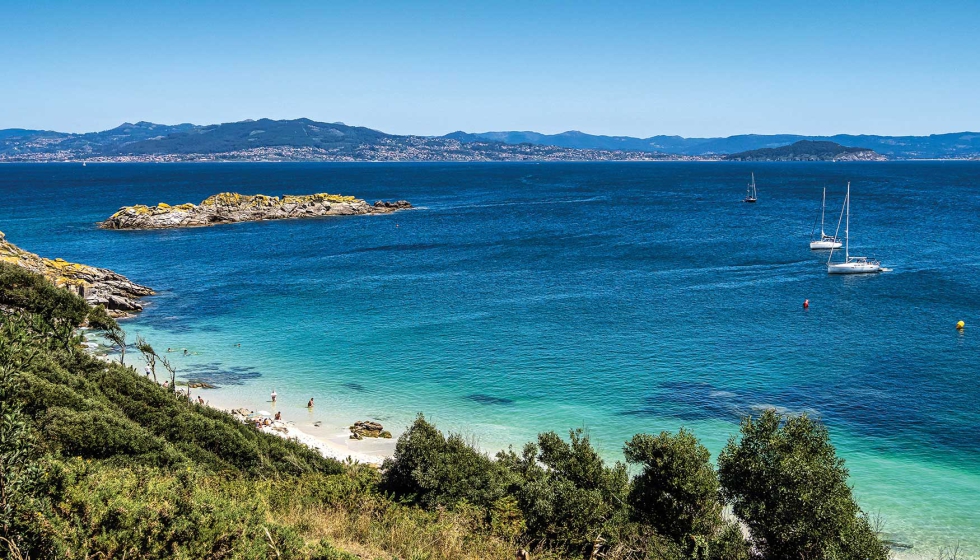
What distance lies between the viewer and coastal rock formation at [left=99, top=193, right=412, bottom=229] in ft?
343

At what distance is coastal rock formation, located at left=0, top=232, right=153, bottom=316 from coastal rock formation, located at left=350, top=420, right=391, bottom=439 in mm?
29488

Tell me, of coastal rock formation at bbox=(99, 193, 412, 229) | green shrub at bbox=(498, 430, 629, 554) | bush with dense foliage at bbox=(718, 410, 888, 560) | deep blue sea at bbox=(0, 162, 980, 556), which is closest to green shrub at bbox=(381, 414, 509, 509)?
green shrub at bbox=(498, 430, 629, 554)

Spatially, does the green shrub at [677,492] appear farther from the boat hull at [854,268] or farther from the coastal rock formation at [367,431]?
the boat hull at [854,268]

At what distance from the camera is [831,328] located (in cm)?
4872

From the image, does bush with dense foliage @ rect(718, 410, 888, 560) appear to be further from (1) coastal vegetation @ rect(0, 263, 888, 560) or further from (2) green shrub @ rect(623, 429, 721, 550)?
(2) green shrub @ rect(623, 429, 721, 550)

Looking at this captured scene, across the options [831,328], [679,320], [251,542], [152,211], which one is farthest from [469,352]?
[152,211]

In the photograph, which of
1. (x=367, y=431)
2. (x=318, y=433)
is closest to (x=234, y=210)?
(x=318, y=433)

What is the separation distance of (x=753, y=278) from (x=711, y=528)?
51661mm

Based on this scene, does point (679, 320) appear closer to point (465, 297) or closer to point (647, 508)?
point (465, 297)

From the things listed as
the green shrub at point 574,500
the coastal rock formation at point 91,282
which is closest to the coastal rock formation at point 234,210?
the coastal rock formation at point 91,282

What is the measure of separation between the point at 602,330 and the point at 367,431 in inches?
836

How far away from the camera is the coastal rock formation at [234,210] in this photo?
10456 cm

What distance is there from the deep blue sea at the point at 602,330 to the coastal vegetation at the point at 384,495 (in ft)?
35.9

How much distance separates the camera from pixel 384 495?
728 inches
